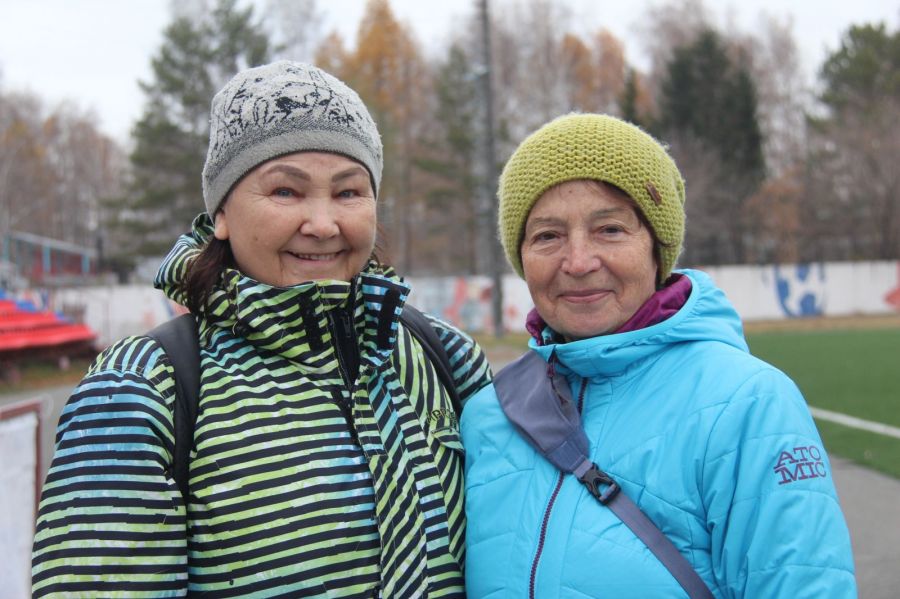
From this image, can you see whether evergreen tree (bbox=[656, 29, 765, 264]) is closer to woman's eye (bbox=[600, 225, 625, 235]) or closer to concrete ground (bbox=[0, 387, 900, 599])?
concrete ground (bbox=[0, 387, 900, 599])

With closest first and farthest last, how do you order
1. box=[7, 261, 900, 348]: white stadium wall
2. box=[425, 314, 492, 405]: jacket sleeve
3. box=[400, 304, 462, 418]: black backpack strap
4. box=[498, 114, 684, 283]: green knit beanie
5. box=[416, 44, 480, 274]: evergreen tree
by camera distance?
box=[498, 114, 684, 283]: green knit beanie
box=[400, 304, 462, 418]: black backpack strap
box=[425, 314, 492, 405]: jacket sleeve
box=[7, 261, 900, 348]: white stadium wall
box=[416, 44, 480, 274]: evergreen tree

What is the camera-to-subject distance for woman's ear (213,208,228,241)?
75.9 inches

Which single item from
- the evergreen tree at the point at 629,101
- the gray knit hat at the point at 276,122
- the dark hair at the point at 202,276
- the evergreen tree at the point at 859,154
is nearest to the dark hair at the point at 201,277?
the dark hair at the point at 202,276

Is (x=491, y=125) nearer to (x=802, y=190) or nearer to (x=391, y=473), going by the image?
(x=391, y=473)

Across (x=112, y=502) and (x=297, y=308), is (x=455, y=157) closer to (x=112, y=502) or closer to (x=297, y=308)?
(x=297, y=308)

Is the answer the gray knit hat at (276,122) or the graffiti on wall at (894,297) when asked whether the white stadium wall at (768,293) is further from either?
the gray knit hat at (276,122)

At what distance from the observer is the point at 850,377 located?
12.7 meters

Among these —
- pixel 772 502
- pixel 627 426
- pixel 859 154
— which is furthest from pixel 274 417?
pixel 859 154

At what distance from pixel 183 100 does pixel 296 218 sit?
35330 mm

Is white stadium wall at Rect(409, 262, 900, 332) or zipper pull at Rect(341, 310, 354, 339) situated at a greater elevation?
zipper pull at Rect(341, 310, 354, 339)

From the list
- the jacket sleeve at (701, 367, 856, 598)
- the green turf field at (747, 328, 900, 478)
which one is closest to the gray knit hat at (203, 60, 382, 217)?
the jacket sleeve at (701, 367, 856, 598)

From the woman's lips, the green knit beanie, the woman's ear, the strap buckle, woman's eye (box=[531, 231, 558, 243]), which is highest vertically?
the green knit beanie

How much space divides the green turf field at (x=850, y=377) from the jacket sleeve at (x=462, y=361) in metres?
5.66

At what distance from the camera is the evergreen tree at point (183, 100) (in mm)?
34531
